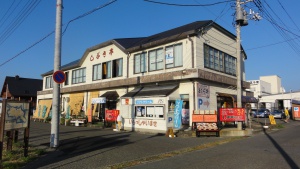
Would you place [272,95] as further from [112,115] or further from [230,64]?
[112,115]

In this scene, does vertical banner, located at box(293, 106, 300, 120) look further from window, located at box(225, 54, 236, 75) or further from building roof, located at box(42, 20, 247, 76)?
building roof, located at box(42, 20, 247, 76)

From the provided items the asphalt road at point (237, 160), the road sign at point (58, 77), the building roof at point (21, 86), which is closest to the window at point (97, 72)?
the road sign at point (58, 77)

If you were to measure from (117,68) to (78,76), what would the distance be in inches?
304

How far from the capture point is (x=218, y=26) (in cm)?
2131

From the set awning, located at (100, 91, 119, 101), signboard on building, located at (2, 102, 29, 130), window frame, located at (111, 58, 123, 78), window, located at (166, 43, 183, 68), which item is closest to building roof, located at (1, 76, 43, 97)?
awning, located at (100, 91, 119, 101)

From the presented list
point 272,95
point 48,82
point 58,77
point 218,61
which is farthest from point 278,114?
point 58,77

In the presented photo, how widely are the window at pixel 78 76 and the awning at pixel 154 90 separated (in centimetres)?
977

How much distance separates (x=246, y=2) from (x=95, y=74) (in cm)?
1646

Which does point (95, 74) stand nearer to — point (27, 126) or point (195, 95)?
point (195, 95)

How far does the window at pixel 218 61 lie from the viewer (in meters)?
19.9

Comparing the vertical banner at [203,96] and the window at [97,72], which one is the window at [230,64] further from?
the window at [97,72]

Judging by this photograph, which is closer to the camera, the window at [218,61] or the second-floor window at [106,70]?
the window at [218,61]

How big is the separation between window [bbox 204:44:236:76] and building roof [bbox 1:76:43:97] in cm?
4369

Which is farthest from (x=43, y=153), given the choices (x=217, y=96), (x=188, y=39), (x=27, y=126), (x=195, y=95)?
(x=217, y=96)
